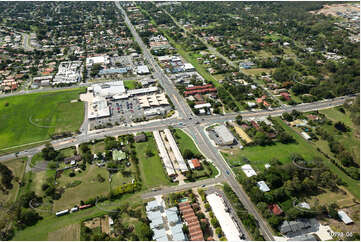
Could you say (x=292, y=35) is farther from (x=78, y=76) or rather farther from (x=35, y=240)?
(x=35, y=240)

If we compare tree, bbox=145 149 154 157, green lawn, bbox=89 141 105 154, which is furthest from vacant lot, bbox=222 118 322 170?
green lawn, bbox=89 141 105 154

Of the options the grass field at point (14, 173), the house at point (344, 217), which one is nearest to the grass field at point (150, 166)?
the grass field at point (14, 173)

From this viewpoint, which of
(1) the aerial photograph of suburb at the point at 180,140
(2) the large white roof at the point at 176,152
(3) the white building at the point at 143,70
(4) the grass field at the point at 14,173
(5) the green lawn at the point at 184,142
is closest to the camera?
(1) the aerial photograph of suburb at the point at 180,140

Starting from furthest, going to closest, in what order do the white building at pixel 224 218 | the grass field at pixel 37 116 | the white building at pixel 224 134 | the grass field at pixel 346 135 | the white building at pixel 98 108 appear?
the white building at pixel 98 108 < the grass field at pixel 37 116 < the white building at pixel 224 134 < the grass field at pixel 346 135 < the white building at pixel 224 218

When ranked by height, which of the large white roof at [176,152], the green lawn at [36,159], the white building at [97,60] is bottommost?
the green lawn at [36,159]

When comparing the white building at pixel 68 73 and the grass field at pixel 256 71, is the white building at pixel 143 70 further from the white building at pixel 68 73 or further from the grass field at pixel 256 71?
the grass field at pixel 256 71

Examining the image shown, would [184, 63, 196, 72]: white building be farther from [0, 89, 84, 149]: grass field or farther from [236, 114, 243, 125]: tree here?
[0, 89, 84, 149]: grass field

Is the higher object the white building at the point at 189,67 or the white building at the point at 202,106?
the white building at the point at 189,67
